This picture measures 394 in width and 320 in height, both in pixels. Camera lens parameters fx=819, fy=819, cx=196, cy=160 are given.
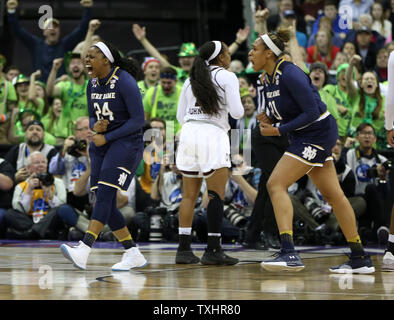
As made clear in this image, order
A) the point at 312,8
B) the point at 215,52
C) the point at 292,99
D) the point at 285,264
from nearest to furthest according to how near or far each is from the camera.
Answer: the point at 285,264 → the point at 292,99 → the point at 215,52 → the point at 312,8

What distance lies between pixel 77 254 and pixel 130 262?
58cm

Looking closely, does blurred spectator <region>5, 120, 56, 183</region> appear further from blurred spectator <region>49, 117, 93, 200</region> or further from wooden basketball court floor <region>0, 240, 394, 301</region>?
wooden basketball court floor <region>0, 240, 394, 301</region>

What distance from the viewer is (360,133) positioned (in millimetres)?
11172

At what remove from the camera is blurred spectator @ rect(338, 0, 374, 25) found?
15.7 m

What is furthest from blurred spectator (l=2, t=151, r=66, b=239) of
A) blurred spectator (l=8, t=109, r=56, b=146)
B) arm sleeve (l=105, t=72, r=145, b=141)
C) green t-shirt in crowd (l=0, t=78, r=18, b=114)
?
arm sleeve (l=105, t=72, r=145, b=141)

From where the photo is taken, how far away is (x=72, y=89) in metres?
13.3

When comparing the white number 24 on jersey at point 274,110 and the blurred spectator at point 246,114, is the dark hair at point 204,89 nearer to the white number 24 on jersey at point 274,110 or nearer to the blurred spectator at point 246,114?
the white number 24 on jersey at point 274,110

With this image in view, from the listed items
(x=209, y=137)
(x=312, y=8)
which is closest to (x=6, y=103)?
(x=312, y=8)

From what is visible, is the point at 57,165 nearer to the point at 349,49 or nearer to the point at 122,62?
the point at 122,62

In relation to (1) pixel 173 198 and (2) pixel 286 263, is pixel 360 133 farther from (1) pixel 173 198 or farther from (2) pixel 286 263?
(2) pixel 286 263

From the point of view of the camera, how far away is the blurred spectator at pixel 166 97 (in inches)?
498

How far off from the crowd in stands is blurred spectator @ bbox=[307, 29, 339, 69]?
18mm

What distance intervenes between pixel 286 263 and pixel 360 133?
4.99 meters
